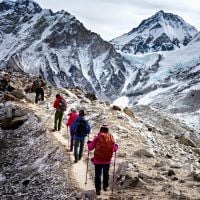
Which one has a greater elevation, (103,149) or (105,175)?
(103,149)

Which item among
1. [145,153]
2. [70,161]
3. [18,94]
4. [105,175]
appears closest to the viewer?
[105,175]

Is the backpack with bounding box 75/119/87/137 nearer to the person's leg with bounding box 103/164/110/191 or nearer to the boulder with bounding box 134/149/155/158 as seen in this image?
the boulder with bounding box 134/149/155/158

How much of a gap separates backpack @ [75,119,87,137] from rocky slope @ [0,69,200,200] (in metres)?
1.38

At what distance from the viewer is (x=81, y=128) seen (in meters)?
22.1

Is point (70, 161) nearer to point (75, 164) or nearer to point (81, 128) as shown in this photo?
point (75, 164)

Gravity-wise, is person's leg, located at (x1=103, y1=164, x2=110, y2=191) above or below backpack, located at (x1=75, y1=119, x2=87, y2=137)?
below

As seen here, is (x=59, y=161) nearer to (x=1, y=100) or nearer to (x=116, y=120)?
(x=116, y=120)

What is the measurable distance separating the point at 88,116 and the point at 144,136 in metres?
6.17

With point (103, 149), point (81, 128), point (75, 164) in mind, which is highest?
point (81, 128)

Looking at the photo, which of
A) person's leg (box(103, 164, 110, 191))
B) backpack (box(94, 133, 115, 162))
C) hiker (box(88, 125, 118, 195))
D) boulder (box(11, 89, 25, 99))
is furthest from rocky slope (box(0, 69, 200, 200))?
backpack (box(94, 133, 115, 162))

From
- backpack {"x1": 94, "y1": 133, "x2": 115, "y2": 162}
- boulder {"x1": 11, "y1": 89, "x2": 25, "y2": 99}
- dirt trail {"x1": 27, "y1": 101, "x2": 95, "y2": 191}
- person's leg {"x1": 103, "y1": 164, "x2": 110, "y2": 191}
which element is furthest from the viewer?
boulder {"x1": 11, "y1": 89, "x2": 25, "y2": 99}

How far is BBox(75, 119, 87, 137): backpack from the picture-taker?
72.0 feet

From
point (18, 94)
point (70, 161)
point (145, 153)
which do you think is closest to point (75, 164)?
point (70, 161)

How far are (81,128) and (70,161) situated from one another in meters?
1.82
